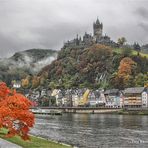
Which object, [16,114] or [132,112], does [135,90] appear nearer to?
[132,112]

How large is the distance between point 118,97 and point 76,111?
2471 cm

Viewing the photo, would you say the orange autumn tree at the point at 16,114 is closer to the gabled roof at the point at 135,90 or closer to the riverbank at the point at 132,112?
the riverbank at the point at 132,112

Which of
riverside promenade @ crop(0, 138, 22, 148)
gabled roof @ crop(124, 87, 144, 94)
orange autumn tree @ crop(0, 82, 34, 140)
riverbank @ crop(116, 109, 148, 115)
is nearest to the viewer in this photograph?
orange autumn tree @ crop(0, 82, 34, 140)

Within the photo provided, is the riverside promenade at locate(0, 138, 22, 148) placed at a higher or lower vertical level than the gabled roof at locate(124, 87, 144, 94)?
lower

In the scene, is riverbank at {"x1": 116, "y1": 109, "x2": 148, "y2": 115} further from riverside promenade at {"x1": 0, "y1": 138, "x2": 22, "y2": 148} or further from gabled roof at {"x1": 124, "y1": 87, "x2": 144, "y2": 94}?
riverside promenade at {"x1": 0, "y1": 138, "x2": 22, "y2": 148}

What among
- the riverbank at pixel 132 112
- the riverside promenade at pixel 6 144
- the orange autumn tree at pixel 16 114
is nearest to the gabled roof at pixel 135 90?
the riverbank at pixel 132 112

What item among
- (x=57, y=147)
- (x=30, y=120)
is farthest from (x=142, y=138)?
(x=30, y=120)

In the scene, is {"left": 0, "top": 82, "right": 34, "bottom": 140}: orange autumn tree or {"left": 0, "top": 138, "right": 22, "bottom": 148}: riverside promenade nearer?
{"left": 0, "top": 82, "right": 34, "bottom": 140}: orange autumn tree

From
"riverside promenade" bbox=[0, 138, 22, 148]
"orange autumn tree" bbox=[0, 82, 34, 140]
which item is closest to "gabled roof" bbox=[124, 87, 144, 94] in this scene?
"riverside promenade" bbox=[0, 138, 22, 148]

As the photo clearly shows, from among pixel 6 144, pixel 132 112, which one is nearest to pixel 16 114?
pixel 6 144

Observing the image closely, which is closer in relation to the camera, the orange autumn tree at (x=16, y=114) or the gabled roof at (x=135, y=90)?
the orange autumn tree at (x=16, y=114)

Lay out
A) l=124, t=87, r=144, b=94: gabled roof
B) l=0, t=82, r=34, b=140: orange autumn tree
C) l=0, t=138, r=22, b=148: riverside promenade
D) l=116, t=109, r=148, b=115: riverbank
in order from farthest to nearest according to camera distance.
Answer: l=124, t=87, r=144, b=94: gabled roof, l=116, t=109, r=148, b=115: riverbank, l=0, t=138, r=22, b=148: riverside promenade, l=0, t=82, r=34, b=140: orange autumn tree

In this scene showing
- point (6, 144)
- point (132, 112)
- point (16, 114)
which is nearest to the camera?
point (16, 114)

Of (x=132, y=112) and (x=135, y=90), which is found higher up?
(x=135, y=90)
